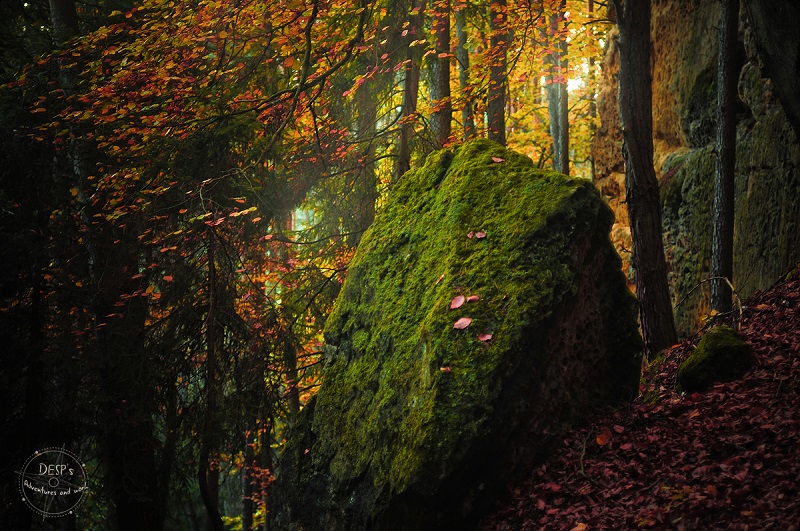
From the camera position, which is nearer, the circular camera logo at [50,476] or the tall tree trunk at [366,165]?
the circular camera logo at [50,476]

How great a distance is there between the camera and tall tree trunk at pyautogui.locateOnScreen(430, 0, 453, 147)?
9.78 meters

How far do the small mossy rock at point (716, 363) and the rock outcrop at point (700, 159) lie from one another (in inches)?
65.7

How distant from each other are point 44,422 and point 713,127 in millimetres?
11287

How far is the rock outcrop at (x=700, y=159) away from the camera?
762cm

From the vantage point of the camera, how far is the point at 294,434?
5.95 m

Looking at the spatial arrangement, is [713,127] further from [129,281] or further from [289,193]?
[129,281]

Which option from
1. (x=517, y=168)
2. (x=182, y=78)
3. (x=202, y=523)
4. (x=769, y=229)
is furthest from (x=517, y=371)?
(x=202, y=523)

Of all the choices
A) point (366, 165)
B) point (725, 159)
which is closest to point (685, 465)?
point (725, 159)

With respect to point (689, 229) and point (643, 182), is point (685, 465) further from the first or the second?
point (689, 229)

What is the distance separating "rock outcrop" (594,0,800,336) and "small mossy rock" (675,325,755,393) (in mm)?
1668

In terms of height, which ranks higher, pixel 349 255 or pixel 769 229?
pixel 349 255

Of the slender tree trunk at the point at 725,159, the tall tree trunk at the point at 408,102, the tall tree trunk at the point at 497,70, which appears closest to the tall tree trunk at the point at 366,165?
the tall tree trunk at the point at 408,102

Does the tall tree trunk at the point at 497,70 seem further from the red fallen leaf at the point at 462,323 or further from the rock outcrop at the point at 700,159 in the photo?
the red fallen leaf at the point at 462,323

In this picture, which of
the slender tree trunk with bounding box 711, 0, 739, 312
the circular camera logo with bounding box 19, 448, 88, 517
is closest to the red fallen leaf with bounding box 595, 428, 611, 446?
the slender tree trunk with bounding box 711, 0, 739, 312
